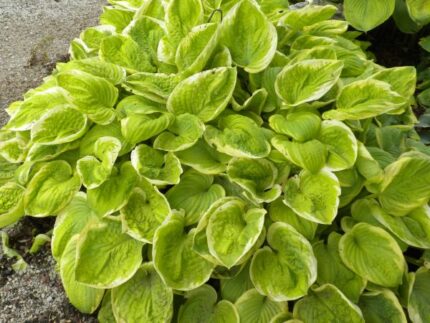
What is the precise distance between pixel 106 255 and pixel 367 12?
1954 mm

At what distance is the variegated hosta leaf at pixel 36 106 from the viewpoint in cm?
192

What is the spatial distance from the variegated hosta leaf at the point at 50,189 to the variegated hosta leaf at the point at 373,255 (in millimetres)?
984

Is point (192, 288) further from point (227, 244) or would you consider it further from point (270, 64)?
point (270, 64)

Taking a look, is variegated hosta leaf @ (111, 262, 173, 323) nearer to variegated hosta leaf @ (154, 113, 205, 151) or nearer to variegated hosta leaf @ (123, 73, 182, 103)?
variegated hosta leaf @ (154, 113, 205, 151)

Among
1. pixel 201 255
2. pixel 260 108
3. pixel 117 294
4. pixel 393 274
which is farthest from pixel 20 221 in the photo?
pixel 393 274

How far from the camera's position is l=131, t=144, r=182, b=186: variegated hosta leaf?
1.61 m

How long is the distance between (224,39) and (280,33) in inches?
15.6

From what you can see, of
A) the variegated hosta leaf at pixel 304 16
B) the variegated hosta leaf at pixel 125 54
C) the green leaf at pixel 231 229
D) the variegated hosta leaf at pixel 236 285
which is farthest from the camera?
the variegated hosta leaf at pixel 304 16

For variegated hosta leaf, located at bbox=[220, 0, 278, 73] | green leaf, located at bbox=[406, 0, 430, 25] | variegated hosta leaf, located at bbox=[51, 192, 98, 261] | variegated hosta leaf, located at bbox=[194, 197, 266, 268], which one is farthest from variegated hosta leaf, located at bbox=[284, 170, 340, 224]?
green leaf, located at bbox=[406, 0, 430, 25]

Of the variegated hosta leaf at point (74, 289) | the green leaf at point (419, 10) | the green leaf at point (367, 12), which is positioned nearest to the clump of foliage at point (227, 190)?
the variegated hosta leaf at point (74, 289)

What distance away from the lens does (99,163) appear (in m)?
1.70

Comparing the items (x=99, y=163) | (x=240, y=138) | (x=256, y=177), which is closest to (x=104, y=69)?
(x=99, y=163)

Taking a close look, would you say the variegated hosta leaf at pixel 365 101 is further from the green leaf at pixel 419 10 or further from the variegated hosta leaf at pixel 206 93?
the green leaf at pixel 419 10

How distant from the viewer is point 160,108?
5.95 ft
